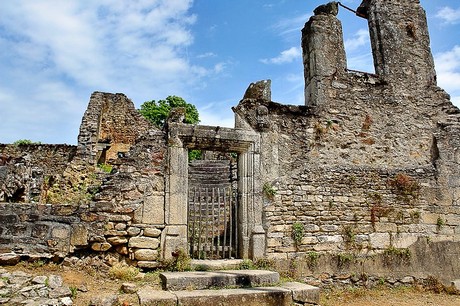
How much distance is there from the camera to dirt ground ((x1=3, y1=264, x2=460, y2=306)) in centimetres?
536

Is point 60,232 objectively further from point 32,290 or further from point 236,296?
point 236,296

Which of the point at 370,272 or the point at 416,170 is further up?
the point at 416,170

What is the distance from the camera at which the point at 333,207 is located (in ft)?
26.1

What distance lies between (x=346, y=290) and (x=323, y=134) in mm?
3229

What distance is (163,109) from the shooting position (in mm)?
27781

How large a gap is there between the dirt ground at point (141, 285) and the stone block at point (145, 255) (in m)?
0.29

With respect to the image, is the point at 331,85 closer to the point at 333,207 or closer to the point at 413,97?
the point at 413,97

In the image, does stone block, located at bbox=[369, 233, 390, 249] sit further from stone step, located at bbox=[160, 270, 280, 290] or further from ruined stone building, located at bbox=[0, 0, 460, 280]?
stone step, located at bbox=[160, 270, 280, 290]

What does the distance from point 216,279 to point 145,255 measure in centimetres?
146

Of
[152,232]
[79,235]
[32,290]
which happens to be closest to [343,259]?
[152,232]

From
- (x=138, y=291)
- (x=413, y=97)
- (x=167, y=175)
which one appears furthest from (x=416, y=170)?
(x=138, y=291)

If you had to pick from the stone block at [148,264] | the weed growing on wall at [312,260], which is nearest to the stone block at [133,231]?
the stone block at [148,264]

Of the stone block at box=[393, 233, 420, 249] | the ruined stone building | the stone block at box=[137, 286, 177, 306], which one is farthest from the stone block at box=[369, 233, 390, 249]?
the stone block at box=[137, 286, 177, 306]

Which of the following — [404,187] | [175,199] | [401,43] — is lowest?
[175,199]
